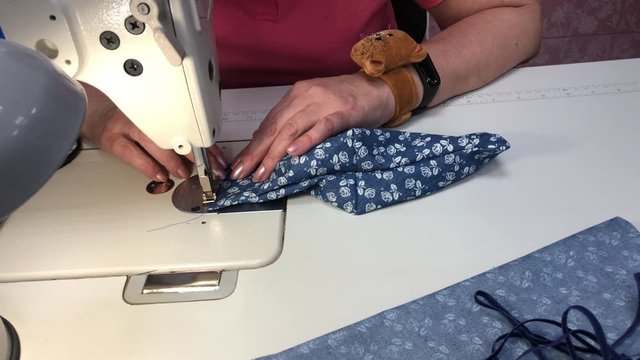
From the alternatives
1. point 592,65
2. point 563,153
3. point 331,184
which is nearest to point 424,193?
point 331,184

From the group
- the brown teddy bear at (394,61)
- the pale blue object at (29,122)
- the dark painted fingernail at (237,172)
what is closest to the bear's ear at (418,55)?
the brown teddy bear at (394,61)

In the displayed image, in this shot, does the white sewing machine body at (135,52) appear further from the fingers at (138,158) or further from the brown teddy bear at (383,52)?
the brown teddy bear at (383,52)

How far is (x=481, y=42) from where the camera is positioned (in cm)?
105

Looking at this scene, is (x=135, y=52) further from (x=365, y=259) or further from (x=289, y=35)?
(x=289, y=35)

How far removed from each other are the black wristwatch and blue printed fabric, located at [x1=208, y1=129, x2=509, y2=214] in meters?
0.17

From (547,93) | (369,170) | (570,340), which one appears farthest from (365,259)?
(547,93)

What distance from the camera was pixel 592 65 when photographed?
3.54 ft

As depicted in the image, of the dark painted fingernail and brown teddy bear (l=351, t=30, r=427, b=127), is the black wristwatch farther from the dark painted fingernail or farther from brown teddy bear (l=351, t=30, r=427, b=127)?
the dark painted fingernail

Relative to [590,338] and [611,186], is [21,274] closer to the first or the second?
[590,338]

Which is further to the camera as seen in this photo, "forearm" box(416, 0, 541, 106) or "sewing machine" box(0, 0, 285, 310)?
"forearm" box(416, 0, 541, 106)

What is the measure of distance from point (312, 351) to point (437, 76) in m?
0.55

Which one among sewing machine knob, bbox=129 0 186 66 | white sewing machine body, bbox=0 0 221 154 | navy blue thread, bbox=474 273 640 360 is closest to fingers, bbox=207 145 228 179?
white sewing machine body, bbox=0 0 221 154

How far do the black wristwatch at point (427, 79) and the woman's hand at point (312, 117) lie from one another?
0.07 m

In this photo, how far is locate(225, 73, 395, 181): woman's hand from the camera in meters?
0.82
